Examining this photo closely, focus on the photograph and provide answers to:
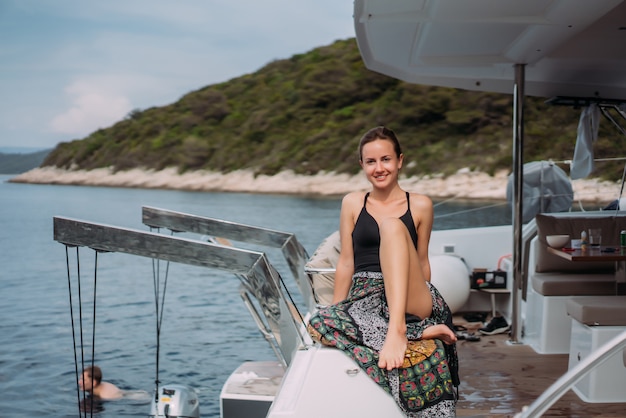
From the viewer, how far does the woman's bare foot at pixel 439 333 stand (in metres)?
2.15

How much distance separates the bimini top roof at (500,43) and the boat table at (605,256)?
1033 millimetres

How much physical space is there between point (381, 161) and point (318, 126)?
3865 cm

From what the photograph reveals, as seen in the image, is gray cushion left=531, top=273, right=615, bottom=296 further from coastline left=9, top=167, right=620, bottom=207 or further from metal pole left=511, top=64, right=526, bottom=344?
coastline left=9, top=167, right=620, bottom=207

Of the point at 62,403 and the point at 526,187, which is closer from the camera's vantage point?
the point at 526,187

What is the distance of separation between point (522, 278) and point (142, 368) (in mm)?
9438

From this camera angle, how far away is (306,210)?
35.3 meters

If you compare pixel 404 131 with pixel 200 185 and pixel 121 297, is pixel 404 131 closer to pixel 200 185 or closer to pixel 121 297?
pixel 200 185

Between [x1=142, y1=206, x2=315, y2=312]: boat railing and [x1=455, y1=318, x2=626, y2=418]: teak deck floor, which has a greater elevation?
[x1=142, y1=206, x2=315, y2=312]: boat railing

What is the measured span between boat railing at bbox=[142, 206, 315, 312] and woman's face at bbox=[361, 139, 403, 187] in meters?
1.00

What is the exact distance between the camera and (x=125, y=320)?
55.8 ft

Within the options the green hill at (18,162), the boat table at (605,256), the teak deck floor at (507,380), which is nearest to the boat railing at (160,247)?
the teak deck floor at (507,380)

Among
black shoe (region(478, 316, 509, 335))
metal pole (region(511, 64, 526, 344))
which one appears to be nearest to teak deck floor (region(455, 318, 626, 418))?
black shoe (region(478, 316, 509, 335))

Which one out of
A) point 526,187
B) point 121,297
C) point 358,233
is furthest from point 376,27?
point 121,297

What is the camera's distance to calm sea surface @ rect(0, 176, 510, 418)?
38.2 ft
